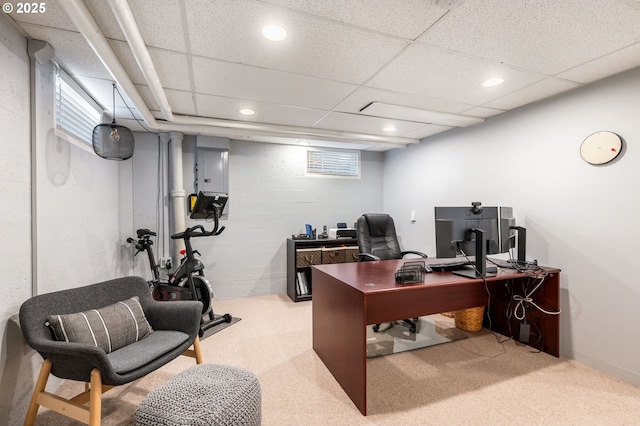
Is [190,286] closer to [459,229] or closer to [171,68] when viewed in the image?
[171,68]

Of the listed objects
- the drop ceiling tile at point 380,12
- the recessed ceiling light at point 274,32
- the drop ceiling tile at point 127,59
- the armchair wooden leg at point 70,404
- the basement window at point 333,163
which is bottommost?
the armchair wooden leg at point 70,404

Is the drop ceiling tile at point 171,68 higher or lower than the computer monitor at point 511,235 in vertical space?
higher

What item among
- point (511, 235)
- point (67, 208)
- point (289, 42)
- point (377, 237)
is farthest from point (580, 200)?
point (67, 208)

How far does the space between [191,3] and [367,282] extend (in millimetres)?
1976

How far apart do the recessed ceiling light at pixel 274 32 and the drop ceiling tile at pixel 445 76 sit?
84 cm

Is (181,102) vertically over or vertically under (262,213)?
over

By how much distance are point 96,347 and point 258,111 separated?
2.49 m

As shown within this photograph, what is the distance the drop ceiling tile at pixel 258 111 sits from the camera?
2.84m

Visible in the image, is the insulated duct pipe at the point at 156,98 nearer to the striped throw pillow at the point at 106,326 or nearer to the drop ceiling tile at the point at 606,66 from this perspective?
the striped throw pillow at the point at 106,326

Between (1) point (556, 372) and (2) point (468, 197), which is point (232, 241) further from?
(1) point (556, 372)

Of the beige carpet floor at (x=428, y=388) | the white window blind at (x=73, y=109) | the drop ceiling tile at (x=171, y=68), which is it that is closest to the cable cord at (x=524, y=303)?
the beige carpet floor at (x=428, y=388)

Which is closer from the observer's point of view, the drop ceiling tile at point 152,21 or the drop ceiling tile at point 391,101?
the drop ceiling tile at point 152,21

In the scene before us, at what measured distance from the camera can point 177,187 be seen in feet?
12.3

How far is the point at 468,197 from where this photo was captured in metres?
3.54
